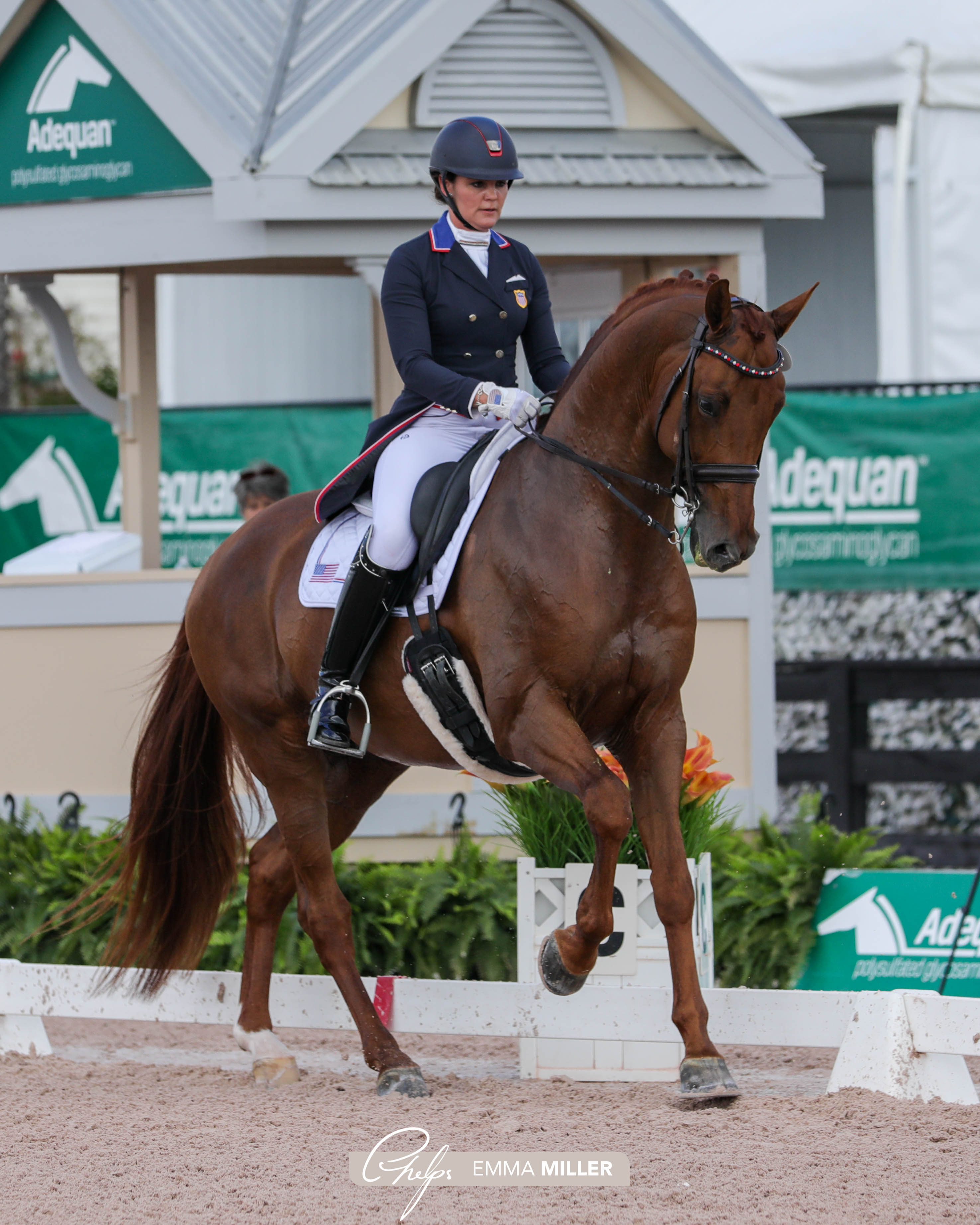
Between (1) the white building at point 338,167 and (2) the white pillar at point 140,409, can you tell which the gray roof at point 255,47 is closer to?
(1) the white building at point 338,167

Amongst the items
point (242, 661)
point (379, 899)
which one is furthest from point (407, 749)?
point (379, 899)

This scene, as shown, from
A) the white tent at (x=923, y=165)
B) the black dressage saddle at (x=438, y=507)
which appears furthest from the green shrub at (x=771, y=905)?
the white tent at (x=923, y=165)

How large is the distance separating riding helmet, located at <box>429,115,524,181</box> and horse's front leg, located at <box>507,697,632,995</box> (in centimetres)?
156

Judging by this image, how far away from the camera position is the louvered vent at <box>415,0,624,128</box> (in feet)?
24.4

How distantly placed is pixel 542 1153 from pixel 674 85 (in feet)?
16.9

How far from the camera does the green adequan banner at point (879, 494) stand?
360 inches

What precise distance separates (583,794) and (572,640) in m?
0.41

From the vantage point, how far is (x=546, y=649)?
4.42 meters

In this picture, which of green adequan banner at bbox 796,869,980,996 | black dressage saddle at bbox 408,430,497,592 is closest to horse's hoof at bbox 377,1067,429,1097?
black dressage saddle at bbox 408,430,497,592

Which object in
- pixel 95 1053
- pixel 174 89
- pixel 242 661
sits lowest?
pixel 95 1053

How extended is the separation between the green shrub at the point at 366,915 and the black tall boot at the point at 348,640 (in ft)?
5.65

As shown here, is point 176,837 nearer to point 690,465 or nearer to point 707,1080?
point 707,1080

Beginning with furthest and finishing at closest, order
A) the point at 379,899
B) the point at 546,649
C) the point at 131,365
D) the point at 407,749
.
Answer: the point at 131,365 < the point at 379,899 < the point at 407,749 < the point at 546,649

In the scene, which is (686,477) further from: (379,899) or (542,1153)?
(379,899)
